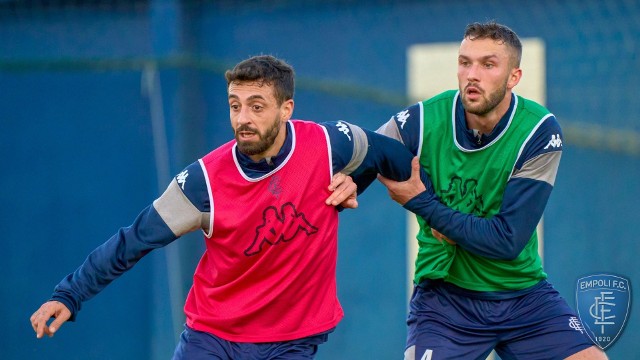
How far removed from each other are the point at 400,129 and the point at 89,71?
332cm

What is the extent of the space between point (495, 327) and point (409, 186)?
0.77 m

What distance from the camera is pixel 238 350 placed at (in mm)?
4633

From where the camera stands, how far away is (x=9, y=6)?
25.7 ft

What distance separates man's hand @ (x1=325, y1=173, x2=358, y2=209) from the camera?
4.67m

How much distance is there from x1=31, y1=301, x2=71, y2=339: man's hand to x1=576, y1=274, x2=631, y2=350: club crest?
2.59 m

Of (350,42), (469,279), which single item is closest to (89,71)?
(350,42)

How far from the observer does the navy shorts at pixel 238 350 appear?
4.61 meters

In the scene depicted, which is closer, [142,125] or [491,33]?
[491,33]

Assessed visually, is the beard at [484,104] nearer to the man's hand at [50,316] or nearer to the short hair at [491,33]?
the short hair at [491,33]

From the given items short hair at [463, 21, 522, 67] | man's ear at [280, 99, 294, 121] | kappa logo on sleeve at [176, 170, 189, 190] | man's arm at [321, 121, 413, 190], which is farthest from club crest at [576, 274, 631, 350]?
kappa logo on sleeve at [176, 170, 189, 190]

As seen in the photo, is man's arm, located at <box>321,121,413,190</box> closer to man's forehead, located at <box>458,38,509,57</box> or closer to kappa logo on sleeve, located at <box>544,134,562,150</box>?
man's forehead, located at <box>458,38,509,57</box>

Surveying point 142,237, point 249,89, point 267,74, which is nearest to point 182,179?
point 142,237

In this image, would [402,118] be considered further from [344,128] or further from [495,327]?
[495,327]

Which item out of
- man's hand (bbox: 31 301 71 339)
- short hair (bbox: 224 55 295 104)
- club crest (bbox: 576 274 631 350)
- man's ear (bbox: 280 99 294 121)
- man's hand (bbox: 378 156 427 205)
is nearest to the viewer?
man's hand (bbox: 31 301 71 339)
